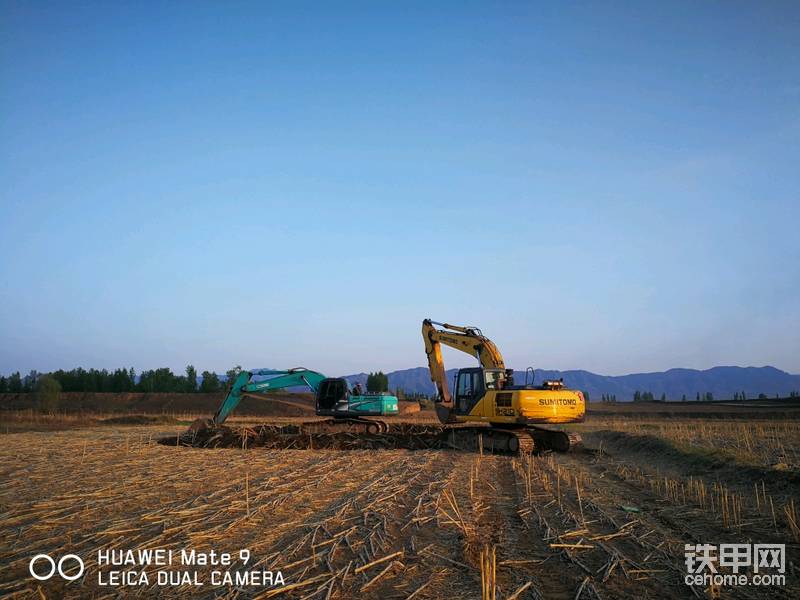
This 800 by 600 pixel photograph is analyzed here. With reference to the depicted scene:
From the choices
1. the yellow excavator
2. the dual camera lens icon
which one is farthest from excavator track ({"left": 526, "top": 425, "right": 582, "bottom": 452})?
the dual camera lens icon

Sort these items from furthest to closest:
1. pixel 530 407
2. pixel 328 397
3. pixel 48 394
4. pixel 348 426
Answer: pixel 48 394
pixel 328 397
pixel 348 426
pixel 530 407

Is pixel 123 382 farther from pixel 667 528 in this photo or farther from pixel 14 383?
pixel 667 528

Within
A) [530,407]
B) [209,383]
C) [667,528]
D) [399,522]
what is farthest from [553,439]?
[209,383]

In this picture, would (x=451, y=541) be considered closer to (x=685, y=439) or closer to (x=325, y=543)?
(x=325, y=543)

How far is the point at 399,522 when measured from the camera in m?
8.73

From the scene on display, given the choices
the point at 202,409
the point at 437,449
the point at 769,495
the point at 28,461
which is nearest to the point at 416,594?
the point at 769,495

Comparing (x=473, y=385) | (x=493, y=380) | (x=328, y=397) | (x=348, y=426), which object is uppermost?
(x=493, y=380)

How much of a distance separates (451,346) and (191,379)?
6156 centimetres

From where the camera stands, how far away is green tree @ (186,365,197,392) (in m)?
75.6

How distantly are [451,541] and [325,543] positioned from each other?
1.70 metres

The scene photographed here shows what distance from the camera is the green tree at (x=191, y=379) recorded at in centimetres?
7556

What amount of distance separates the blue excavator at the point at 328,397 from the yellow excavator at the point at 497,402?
2997 millimetres

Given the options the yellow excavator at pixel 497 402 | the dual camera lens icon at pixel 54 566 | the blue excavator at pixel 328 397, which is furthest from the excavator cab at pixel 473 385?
the dual camera lens icon at pixel 54 566

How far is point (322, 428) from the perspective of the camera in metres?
23.5
